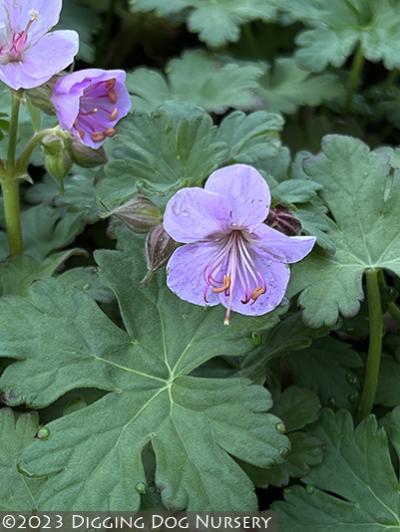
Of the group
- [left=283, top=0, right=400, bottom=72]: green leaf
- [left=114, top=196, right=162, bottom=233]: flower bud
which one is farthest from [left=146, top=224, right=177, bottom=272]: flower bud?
[left=283, top=0, right=400, bottom=72]: green leaf

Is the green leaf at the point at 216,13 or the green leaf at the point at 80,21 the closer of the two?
the green leaf at the point at 216,13

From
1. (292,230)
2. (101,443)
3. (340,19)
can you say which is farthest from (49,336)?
(340,19)

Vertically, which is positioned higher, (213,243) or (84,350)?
(213,243)

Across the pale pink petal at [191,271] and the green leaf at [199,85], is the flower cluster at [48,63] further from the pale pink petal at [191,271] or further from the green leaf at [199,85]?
the green leaf at [199,85]

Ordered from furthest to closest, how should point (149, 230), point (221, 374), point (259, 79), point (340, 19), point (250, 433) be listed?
point (259, 79)
point (340, 19)
point (221, 374)
point (149, 230)
point (250, 433)

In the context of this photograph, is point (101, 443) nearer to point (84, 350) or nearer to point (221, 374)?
point (84, 350)

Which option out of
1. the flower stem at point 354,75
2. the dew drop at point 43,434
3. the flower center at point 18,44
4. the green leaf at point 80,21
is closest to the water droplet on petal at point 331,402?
the dew drop at point 43,434
